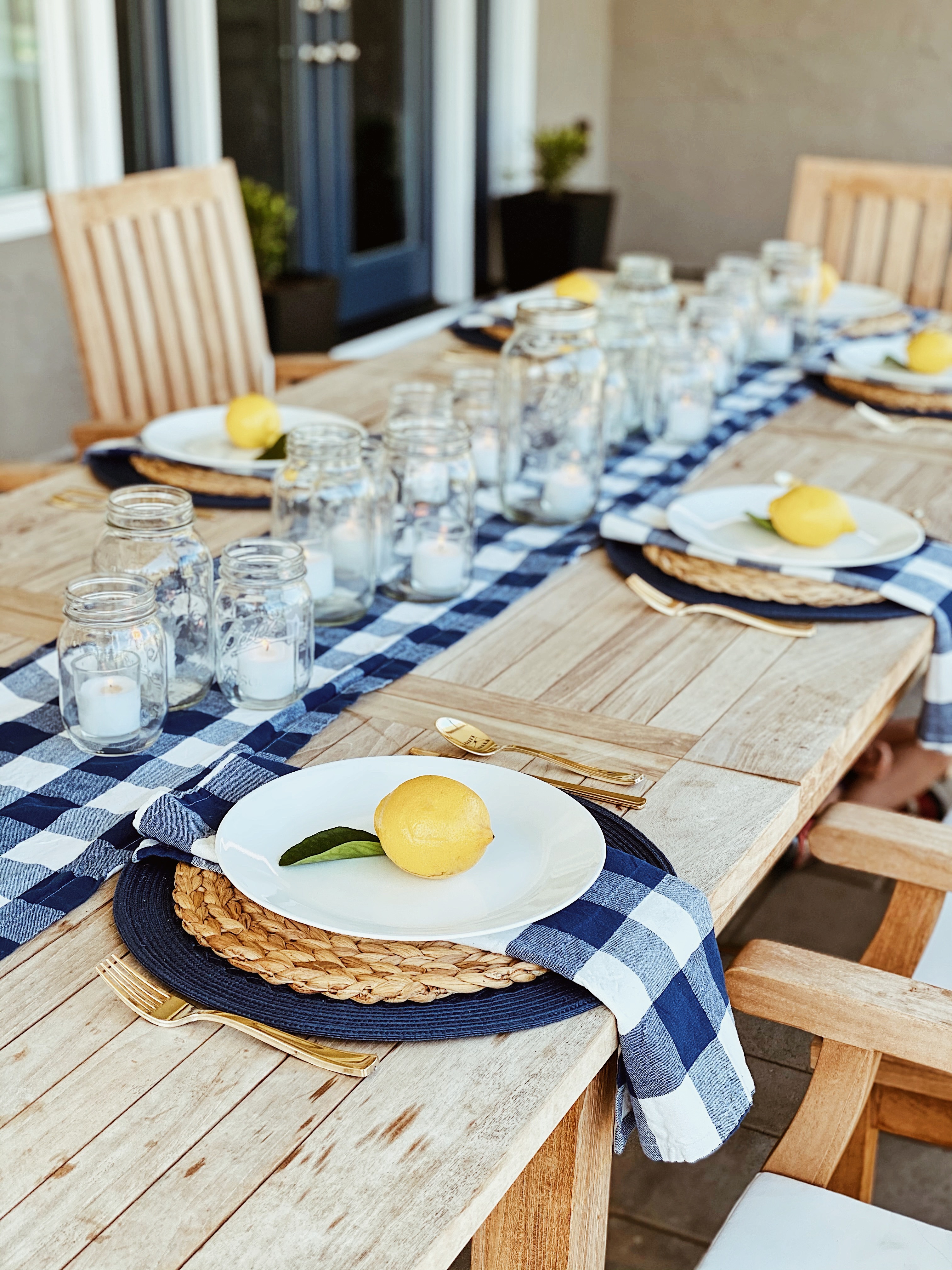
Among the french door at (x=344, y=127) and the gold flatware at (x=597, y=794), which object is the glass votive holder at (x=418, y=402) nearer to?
the gold flatware at (x=597, y=794)

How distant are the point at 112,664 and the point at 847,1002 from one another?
58cm

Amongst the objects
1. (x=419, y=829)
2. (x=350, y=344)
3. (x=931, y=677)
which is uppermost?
(x=419, y=829)

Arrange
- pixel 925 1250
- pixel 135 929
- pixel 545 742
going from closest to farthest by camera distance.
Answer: pixel 135 929, pixel 925 1250, pixel 545 742

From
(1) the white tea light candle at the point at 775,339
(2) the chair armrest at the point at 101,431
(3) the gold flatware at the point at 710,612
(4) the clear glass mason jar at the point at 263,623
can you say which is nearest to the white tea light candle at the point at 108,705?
(4) the clear glass mason jar at the point at 263,623

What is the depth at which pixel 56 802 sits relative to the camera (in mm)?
987

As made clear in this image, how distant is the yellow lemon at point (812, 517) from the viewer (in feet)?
4.70

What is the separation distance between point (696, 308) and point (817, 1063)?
1.39 meters

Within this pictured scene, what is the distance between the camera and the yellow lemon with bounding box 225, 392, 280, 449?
1.72 meters

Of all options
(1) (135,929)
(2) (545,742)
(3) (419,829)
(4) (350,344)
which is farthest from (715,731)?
(4) (350,344)

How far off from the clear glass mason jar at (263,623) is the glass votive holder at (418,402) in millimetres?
598

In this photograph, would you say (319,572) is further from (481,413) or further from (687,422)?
(687,422)

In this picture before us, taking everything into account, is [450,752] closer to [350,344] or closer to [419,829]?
[419,829]

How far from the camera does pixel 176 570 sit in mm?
1149

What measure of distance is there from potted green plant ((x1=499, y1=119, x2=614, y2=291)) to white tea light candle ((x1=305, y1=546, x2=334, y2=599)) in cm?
405
